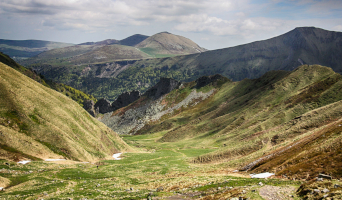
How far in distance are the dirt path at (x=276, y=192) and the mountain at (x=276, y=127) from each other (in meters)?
7.02

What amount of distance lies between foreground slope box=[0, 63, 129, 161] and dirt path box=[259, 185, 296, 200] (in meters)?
46.6

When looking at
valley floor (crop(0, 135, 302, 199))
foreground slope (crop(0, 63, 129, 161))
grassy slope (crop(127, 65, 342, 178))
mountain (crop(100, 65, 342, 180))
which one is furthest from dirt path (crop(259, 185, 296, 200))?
foreground slope (crop(0, 63, 129, 161))

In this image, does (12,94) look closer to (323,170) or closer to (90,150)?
(90,150)

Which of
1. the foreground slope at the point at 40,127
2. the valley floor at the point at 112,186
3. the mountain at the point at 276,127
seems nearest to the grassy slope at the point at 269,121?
the mountain at the point at 276,127

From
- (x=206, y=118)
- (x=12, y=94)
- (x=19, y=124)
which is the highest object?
(x=12, y=94)

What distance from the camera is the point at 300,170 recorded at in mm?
34938

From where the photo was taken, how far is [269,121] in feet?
328

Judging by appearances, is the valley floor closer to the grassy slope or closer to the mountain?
the mountain

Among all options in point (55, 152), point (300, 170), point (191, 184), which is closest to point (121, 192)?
point (191, 184)

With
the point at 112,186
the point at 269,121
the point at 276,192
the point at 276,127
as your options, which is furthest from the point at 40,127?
the point at 269,121

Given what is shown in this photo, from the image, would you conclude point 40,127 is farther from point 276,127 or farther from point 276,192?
point 276,127

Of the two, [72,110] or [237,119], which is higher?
[72,110]

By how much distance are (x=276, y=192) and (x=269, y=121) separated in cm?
7974

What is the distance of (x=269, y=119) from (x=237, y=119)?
24.1m
